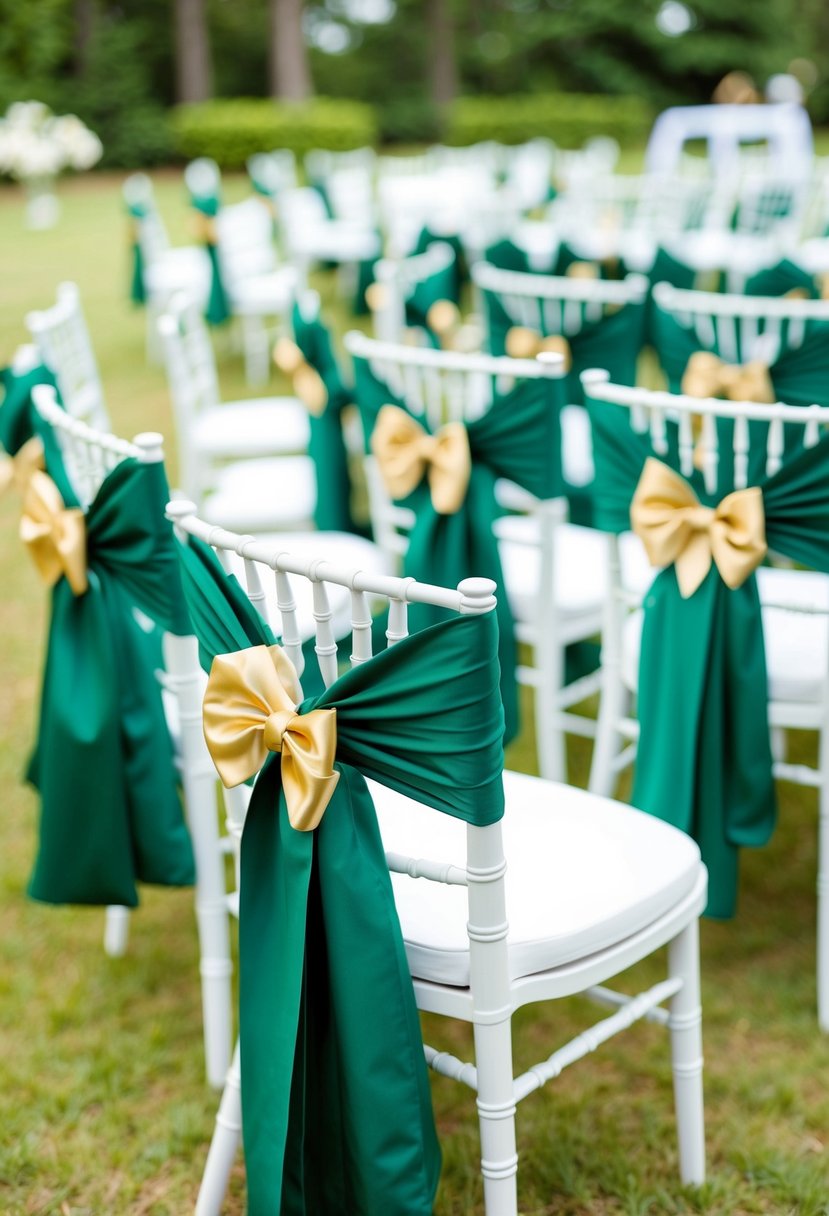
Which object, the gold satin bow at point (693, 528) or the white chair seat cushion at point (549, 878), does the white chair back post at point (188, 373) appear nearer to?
the gold satin bow at point (693, 528)

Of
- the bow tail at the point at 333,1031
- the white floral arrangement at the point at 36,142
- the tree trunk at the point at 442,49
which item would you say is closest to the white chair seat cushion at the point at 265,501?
the bow tail at the point at 333,1031

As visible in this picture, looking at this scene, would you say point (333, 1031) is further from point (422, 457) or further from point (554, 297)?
point (554, 297)

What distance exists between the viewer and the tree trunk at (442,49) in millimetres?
24531

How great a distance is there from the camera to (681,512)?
202 centimetres

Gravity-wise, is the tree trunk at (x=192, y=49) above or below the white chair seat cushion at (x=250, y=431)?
above

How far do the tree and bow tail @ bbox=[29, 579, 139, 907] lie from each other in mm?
22272

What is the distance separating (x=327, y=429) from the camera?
3318 mm

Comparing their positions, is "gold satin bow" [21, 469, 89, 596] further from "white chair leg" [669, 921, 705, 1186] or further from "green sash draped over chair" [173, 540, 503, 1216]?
"white chair leg" [669, 921, 705, 1186]

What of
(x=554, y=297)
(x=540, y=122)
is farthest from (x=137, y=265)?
(x=540, y=122)

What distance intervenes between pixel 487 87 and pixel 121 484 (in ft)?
90.7

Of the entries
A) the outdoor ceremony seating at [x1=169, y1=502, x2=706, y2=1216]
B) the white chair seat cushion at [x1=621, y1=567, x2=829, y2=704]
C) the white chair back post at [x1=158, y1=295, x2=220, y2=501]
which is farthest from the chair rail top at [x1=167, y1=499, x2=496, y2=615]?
the white chair back post at [x1=158, y1=295, x2=220, y2=501]

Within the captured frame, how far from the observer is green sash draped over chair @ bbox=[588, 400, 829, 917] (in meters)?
2.05

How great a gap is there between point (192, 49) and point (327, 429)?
21.2 metres

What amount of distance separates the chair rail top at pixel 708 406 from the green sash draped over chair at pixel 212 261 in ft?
16.9
